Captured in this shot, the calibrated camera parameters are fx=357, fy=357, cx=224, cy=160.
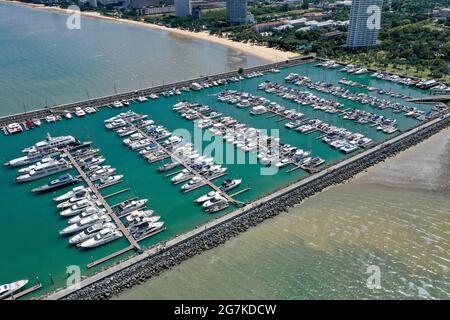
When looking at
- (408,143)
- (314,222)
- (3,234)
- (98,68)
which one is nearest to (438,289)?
(314,222)

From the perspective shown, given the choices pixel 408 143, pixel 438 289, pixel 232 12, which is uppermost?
pixel 232 12

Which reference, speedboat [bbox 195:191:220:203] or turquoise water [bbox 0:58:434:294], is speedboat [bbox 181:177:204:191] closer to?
turquoise water [bbox 0:58:434:294]

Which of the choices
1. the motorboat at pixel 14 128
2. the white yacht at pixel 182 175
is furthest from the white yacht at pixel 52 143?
the white yacht at pixel 182 175

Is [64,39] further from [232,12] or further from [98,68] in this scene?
[232,12]

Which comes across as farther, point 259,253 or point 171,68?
point 171,68

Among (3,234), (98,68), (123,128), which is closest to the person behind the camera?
(3,234)

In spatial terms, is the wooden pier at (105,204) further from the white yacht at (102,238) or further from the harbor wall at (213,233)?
the harbor wall at (213,233)

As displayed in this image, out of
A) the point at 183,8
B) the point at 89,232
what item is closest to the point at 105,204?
the point at 89,232
